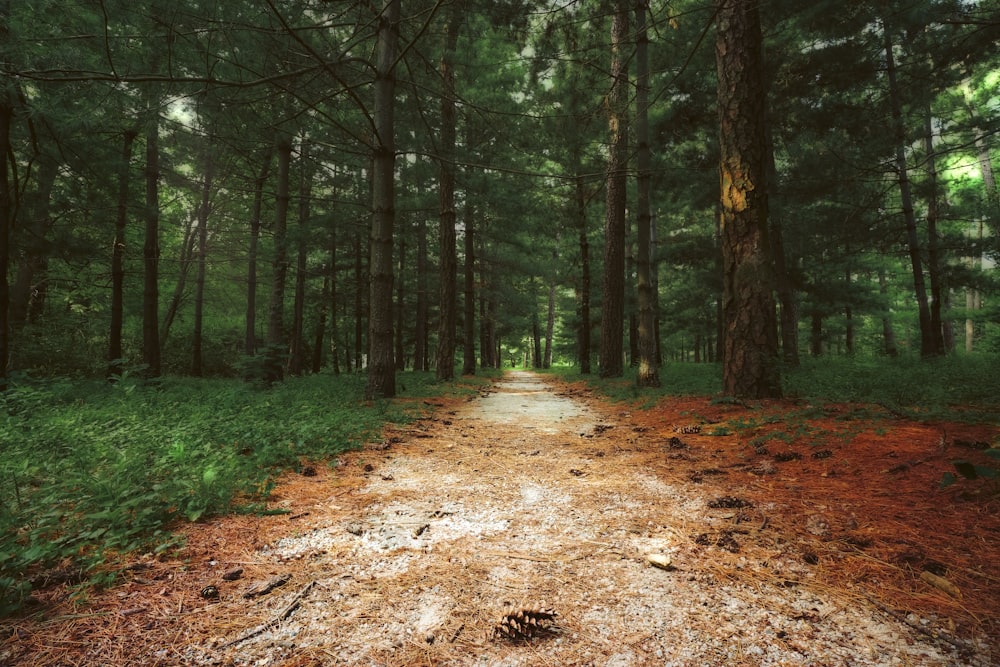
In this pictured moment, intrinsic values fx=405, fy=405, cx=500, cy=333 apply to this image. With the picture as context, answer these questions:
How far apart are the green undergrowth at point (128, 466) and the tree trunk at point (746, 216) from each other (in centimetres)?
523

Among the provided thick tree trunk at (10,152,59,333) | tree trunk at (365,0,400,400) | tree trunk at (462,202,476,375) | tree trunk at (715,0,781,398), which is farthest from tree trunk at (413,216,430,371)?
tree trunk at (715,0,781,398)

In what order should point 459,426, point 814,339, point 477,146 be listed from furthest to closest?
point 814,339 → point 477,146 → point 459,426

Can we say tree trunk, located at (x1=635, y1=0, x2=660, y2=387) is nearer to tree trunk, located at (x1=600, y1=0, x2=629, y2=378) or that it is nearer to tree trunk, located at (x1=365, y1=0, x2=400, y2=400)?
tree trunk, located at (x1=600, y1=0, x2=629, y2=378)

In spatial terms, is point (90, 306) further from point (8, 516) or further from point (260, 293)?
point (8, 516)

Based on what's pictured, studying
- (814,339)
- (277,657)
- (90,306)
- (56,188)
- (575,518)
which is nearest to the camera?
(277,657)

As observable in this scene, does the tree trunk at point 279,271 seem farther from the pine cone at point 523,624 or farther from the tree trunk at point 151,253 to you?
the pine cone at point 523,624

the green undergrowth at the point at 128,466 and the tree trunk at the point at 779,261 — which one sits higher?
the tree trunk at the point at 779,261

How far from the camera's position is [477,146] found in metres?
12.7

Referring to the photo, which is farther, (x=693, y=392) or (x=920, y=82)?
(x=920, y=82)

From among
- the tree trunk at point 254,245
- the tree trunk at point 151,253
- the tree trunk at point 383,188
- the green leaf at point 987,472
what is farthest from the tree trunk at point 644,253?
the tree trunk at point 151,253

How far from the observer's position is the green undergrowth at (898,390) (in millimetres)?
4727

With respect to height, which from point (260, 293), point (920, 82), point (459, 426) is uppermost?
point (920, 82)

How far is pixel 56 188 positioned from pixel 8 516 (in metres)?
11.2

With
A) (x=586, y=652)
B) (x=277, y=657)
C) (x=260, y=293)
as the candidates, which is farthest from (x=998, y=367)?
(x=260, y=293)
